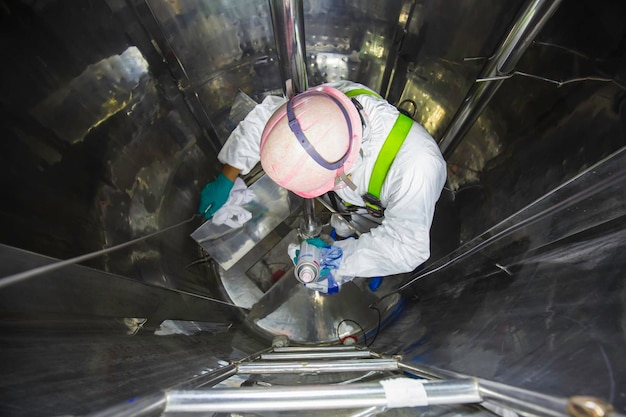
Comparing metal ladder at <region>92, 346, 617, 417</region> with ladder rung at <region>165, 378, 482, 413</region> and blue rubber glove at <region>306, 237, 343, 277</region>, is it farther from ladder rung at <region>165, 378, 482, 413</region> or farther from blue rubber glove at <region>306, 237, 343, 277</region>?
blue rubber glove at <region>306, 237, 343, 277</region>

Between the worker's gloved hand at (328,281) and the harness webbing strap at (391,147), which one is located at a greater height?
the harness webbing strap at (391,147)

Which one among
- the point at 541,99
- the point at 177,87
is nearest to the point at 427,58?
the point at 541,99

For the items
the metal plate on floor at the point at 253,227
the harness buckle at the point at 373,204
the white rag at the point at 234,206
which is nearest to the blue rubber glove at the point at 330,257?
the harness buckle at the point at 373,204

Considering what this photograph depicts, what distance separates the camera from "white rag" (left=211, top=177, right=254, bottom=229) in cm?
159

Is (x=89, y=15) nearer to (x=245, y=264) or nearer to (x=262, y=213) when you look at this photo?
(x=262, y=213)

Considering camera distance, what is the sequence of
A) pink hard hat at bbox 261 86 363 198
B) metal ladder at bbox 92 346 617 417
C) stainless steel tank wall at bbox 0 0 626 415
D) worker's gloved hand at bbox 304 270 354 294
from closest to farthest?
metal ladder at bbox 92 346 617 417 → stainless steel tank wall at bbox 0 0 626 415 → pink hard hat at bbox 261 86 363 198 → worker's gloved hand at bbox 304 270 354 294

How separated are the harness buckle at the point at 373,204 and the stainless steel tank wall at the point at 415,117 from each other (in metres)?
0.38

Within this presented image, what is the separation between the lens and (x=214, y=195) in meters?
1.61

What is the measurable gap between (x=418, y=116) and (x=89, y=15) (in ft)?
4.58

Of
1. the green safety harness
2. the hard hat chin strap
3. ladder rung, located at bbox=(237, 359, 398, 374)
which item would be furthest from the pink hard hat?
ladder rung, located at bbox=(237, 359, 398, 374)

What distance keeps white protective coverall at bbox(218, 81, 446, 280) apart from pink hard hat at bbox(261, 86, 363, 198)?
156 mm

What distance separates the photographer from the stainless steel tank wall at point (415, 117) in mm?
691

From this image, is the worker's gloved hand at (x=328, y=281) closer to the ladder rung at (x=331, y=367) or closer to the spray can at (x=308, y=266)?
the spray can at (x=308, y=266)

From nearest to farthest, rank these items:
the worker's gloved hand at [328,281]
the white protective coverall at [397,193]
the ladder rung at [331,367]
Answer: the ladder rung at [331,367], the white protective coverall at [397,193], the worker's gloved hand at [328,281]
